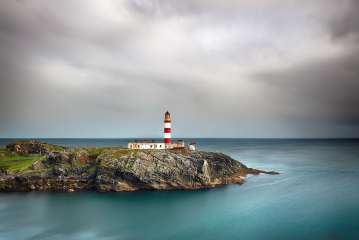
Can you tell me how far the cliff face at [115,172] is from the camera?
176 feet

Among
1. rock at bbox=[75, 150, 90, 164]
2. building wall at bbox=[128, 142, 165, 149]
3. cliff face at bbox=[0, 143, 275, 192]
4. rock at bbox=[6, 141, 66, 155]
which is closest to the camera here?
cliff face at bbox=[0, 143, 275, 192]

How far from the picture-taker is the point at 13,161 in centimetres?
6556

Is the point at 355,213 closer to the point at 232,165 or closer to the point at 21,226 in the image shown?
the point at 232,165

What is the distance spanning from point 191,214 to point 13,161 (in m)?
47.8

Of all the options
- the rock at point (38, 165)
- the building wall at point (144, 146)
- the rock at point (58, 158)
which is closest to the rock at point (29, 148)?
the rock at point (38, 165)

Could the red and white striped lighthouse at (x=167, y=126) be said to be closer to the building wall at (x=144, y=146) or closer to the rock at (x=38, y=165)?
the building wall at (x=144, y=146)

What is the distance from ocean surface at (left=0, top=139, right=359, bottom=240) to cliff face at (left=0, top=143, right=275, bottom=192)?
2.76 meters

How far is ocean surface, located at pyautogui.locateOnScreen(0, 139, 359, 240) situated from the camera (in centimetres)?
3331

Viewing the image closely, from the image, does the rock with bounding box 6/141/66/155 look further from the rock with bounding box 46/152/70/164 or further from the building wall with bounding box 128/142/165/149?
the building wall with bounding box 128/142/165/149

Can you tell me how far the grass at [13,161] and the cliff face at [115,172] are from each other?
194cm

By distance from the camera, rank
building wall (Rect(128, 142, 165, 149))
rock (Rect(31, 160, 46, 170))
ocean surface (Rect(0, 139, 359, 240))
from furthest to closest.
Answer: building wall (Rect(128, 142, 165, 149)) → rock (Rect(31, 160, 46, 170)) → ocean surface (Rect(0, 139, 359, 240))

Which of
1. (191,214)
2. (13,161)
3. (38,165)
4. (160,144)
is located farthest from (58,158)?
(191,214)

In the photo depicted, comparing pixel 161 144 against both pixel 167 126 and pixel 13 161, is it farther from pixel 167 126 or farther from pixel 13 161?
pixel 13 161

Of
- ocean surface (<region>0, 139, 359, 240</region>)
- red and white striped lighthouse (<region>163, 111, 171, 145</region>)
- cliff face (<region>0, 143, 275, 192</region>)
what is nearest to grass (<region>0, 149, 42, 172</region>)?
cliff face (<region>0, 143, 275, 192</region>)
